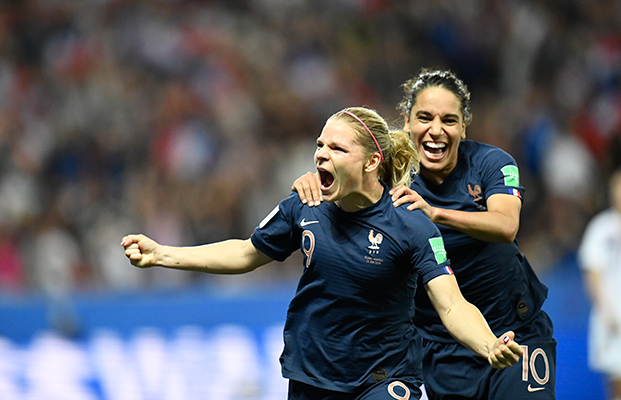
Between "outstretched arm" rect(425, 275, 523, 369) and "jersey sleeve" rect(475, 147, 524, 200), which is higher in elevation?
"jersey sleeve" rect(475, 147, 524, 200)

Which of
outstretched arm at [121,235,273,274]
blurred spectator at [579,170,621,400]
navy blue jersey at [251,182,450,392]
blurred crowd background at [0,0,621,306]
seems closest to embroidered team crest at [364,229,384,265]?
navy blue jersey at [251,182,450,392]

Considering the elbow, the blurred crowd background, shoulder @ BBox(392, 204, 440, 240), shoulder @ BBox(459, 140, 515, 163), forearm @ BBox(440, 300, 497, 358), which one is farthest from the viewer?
the blurred crowd background

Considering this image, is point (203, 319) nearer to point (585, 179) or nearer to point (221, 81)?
point (221, 81)

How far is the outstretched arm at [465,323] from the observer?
303cm

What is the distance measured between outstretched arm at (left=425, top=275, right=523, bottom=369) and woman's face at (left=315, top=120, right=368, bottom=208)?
54cm

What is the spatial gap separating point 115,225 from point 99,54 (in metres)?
2.74

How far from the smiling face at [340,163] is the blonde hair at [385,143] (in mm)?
38

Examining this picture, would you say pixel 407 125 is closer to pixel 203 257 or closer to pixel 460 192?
pixel 460 192

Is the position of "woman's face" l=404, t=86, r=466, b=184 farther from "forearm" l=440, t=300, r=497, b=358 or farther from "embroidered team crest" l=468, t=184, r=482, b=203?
"forearm" l=440, t=300, r=497, b=358

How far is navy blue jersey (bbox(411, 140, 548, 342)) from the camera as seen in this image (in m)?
3.90

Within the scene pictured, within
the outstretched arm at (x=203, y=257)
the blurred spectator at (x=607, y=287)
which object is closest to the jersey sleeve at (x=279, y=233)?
the outstretched arm at (x=203, y=257)

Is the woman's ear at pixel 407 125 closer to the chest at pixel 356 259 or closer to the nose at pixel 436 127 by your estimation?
the nose at pixel 436 127

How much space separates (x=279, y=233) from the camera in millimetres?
3699

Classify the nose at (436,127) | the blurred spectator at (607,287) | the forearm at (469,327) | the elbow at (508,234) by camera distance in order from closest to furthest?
the forearm at (469,327), the elbow at (508,234), the nose at (436,127), the blurred spectator at (607,287)
